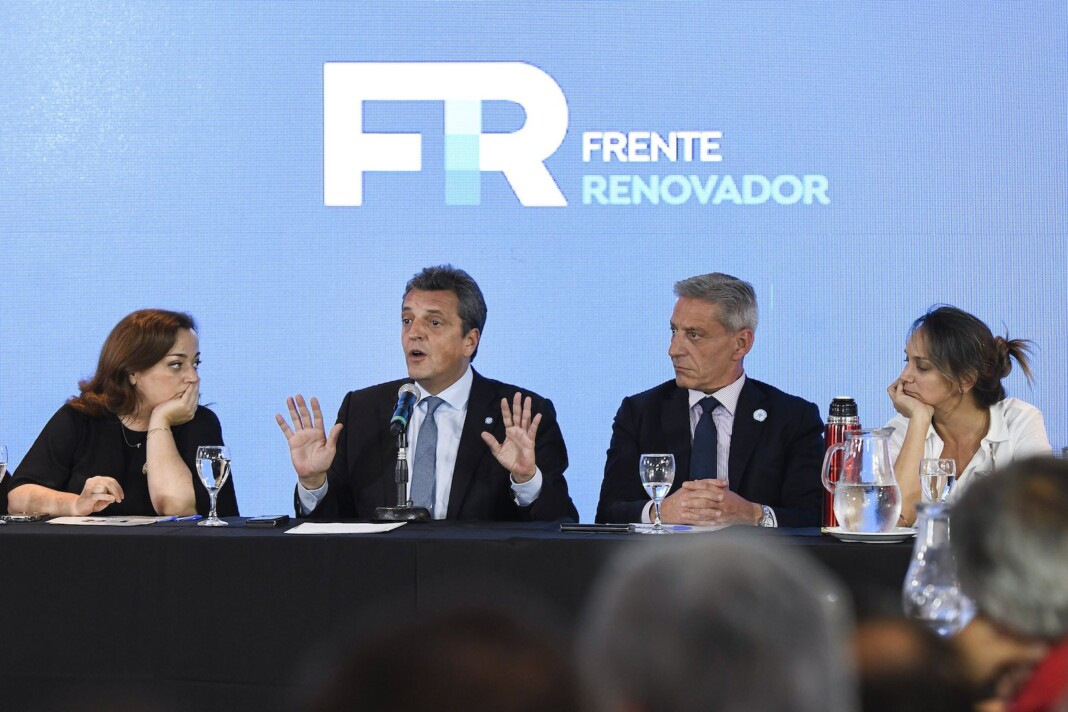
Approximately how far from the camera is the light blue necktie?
3594 mm

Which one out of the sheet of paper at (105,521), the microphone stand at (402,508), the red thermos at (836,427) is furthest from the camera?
the microphone stand at (402,508)

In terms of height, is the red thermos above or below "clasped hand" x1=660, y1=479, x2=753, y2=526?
above

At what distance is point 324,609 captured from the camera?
248 cm

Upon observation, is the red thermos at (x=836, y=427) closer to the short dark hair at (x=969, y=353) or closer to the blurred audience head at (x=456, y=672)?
the short dark hair at (x=969, y=353)

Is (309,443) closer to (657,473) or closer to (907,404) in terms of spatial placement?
(657,473)

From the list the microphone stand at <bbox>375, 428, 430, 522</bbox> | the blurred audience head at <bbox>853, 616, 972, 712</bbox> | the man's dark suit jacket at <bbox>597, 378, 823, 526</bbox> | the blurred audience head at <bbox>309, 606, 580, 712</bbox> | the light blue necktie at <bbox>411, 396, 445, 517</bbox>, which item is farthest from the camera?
the light blue necktie at <bbox>411, 396, 445, 517</bbox>

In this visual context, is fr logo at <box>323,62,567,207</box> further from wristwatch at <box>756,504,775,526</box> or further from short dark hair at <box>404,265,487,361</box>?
wristwatch at <box>756,504,775,526</box>

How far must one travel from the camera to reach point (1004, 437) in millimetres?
3377

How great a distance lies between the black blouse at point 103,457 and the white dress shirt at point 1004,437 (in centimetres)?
198

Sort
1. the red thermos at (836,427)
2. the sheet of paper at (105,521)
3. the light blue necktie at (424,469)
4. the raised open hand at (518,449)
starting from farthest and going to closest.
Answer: the light blue necktie at (424,469)
the raised open hand at (518,449)
the sheet of paper at (105,521)
the red thermos at (836,427)

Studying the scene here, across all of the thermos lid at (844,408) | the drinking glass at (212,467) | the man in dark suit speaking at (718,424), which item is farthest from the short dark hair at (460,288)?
the thermos lid at (844,408)

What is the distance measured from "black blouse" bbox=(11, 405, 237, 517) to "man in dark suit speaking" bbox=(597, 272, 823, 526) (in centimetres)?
118

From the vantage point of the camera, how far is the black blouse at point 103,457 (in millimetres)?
3316

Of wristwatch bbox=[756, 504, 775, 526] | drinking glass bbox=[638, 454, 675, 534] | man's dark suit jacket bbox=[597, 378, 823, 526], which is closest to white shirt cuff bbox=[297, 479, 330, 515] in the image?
man's dark suit jacket bbox=[597, 378, 823, 526]
